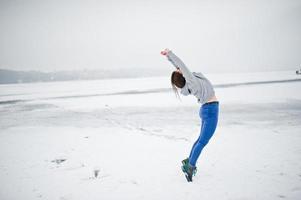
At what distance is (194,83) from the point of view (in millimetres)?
3350

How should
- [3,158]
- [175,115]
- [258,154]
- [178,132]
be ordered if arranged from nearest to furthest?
[258,154] < [3,158] < [178,132] < [175,115]

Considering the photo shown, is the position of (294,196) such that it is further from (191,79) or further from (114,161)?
(114,161)

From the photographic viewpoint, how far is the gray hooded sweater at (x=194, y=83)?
325cm

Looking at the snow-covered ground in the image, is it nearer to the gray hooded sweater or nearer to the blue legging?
the blue legging

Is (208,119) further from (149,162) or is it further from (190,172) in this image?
(149,162)

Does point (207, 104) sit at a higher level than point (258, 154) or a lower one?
higher

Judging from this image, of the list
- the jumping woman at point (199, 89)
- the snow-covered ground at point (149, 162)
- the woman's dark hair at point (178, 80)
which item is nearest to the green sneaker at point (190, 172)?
the snow-covered ground at point (149, 162)

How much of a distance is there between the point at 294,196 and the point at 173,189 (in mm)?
1707

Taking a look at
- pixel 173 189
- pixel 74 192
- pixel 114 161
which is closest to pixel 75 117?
pixel 114 161

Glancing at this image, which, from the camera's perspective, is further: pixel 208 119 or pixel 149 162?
pixel 149 162

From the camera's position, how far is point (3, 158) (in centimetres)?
546

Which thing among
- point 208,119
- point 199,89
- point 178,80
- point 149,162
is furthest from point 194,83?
point 149,162

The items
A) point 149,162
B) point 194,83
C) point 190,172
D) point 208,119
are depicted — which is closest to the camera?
point 194,83

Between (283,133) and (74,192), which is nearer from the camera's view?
(74,192)
